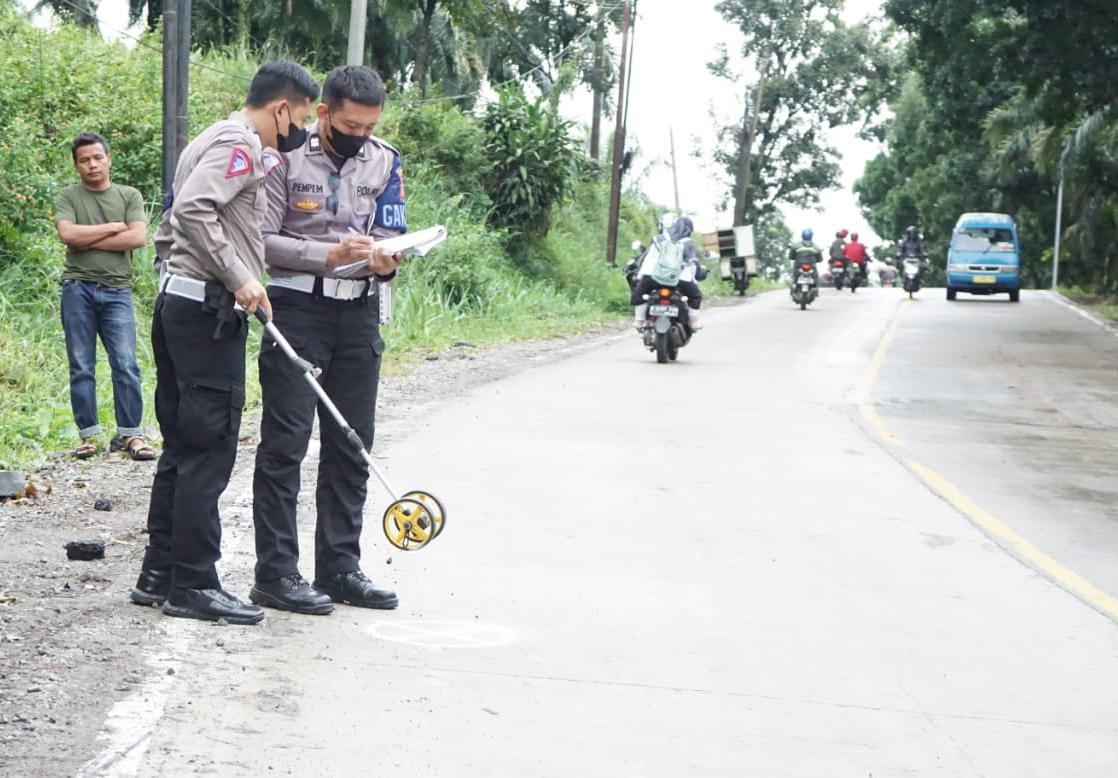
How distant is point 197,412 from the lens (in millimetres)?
6059

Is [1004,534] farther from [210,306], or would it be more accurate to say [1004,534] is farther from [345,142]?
[210,306]

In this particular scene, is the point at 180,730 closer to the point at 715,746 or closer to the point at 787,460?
the point at 715,746

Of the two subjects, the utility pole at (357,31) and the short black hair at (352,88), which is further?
the utility pole at (357,31)

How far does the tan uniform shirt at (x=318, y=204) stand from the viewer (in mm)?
6285

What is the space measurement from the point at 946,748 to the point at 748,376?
1367cm

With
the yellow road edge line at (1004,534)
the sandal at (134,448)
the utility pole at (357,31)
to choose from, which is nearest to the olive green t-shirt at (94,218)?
the sandal at (134,448)

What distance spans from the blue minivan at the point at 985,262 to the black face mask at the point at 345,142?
3796 cm

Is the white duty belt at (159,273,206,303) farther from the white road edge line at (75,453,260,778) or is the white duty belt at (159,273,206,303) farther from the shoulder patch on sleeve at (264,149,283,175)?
the white road edge line at (75,453,260,778)

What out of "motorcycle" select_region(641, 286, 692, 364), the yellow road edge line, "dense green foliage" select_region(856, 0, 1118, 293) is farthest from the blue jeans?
"dense green foliage" select_region(856, 0, 1118, 293)

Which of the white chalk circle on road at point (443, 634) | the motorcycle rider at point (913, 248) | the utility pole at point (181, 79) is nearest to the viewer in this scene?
the white chalk circle on road at point (443, 634)

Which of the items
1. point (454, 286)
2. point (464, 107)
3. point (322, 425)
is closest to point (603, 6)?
point (464, 107)

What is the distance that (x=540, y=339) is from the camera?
24.6 metres

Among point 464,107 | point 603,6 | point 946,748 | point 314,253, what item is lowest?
point 946,748

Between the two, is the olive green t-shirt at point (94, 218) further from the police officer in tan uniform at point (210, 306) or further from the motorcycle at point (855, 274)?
the motorcycle at point (855, 274)
